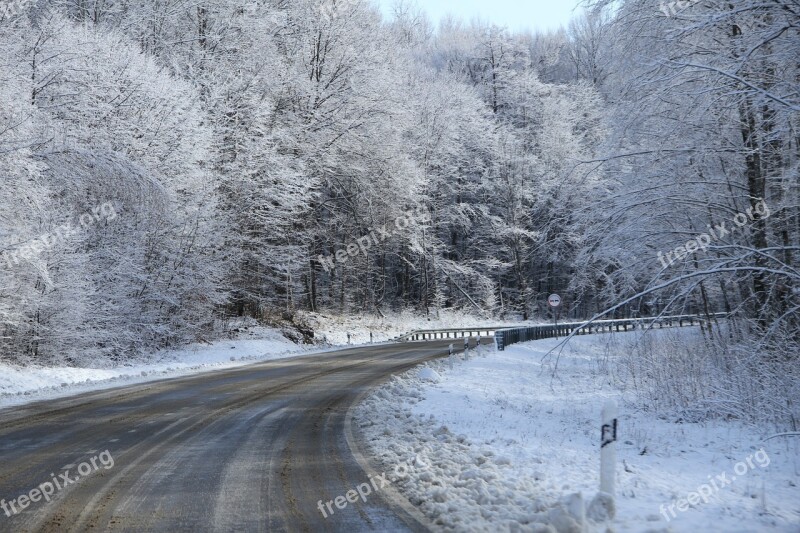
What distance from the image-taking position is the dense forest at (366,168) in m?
11.4

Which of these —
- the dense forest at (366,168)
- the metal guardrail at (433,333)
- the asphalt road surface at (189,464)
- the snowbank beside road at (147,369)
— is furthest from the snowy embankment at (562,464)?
the metal guardrail at (433,333)

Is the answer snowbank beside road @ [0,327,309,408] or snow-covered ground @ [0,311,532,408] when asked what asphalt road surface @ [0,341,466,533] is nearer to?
snowbank beside road @ [0,327,309,408]

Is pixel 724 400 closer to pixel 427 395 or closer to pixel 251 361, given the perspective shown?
pixel 427 395

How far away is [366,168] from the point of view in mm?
36625

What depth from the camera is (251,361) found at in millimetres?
23375

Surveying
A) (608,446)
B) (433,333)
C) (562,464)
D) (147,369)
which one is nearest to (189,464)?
(562,464)

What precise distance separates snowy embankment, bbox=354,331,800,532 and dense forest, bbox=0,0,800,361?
79.8 inches

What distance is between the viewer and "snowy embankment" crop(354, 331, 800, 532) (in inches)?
216

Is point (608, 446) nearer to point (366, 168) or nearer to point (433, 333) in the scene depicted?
point (366, 168)

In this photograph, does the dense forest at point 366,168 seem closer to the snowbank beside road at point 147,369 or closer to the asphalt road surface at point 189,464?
the snowbank beside road at point 147,369

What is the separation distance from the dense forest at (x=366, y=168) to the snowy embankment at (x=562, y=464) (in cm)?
203

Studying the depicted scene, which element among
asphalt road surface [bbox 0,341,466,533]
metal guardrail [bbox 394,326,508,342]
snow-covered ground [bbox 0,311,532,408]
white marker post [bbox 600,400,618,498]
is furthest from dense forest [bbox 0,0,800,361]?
asphalt road surface [bbox 0,341,466,533]

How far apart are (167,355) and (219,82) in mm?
13835

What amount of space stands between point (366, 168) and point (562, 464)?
100 ft
